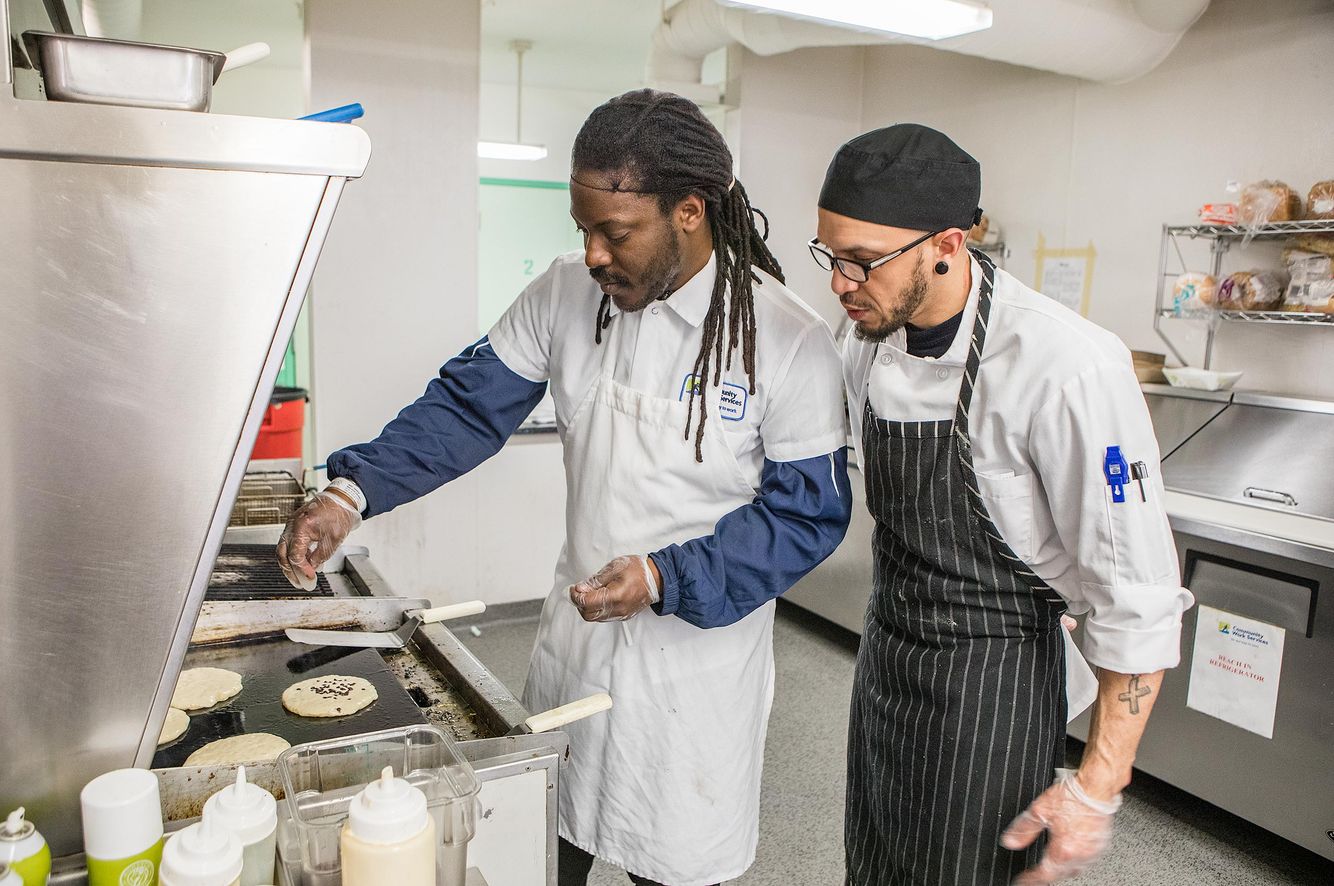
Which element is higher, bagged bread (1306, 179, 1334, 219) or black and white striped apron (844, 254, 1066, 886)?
bagged bread (1306, 179, 1334, 219)

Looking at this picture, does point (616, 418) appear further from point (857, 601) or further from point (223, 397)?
point (857, 601)

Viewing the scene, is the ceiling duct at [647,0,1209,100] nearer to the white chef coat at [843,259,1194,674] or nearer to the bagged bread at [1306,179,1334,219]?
the bagged bread at [1306,179,1334,219]

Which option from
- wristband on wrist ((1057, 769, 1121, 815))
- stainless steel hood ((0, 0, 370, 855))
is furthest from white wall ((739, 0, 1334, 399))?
stainless steel hood ((0, 0, 370, 855))

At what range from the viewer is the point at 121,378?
793 millimetres

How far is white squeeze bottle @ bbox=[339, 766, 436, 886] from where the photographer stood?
0.76m

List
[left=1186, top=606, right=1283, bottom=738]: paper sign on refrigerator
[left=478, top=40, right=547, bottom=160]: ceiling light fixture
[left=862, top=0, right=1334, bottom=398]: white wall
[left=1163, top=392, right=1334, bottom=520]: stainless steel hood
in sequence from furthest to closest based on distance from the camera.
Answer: [left=478, top=40, right=547, bottom=160]: ceiling light fixture < [left=862, top=0, right=1334, bottom=398]: white wall < [left=1163, top=392, right=1334, bottom=520]: stainless steel hood < [left=1186, top=606, right=1283, bottom=738]: paper sign on refrigerator

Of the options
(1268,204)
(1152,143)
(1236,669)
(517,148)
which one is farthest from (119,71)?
(517,148)

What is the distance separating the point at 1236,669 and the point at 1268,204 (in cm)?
146

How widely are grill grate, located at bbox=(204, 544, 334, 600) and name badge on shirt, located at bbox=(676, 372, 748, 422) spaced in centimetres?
99

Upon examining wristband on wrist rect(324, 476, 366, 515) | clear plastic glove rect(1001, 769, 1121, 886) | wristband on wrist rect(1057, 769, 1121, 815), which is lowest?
clear plastic glove rect(1001, 769, 1121, 886)

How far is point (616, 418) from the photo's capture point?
148 cm

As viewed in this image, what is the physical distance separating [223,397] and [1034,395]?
98 centimetres

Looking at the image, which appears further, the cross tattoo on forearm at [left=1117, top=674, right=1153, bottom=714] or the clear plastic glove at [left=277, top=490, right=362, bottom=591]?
the clear plastic glove at [left=277, top=490, right=362, bottom=591]

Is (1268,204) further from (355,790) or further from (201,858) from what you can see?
(201,858)
